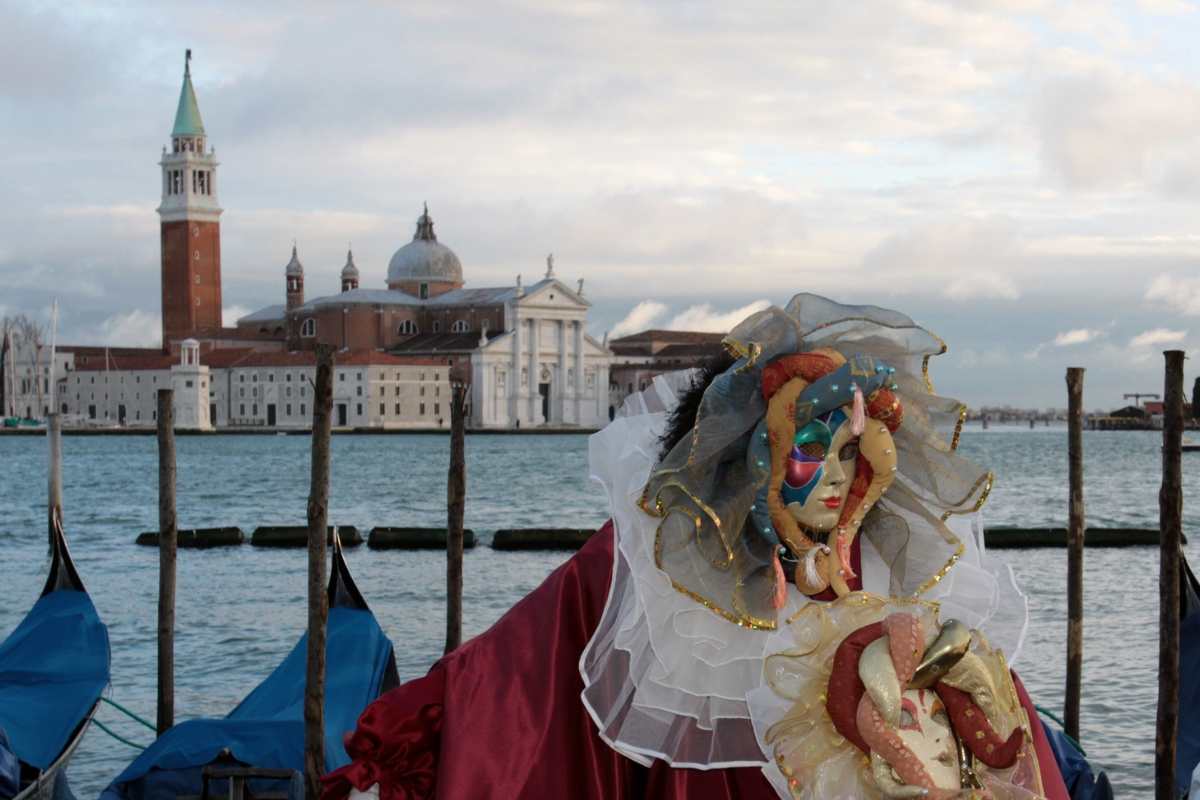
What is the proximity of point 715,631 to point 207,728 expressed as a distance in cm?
246

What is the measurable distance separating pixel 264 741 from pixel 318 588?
0.73m

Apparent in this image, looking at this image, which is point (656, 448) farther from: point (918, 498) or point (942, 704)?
point (942, 704)

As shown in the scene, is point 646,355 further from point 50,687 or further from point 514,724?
point 514,724

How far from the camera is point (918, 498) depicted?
170 cm

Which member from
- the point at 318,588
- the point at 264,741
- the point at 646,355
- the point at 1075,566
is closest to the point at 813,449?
the point at 264,741

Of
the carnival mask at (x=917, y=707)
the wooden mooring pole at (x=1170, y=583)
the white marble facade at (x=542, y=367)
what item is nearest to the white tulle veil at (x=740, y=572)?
the carnival mask at (x=917, y=707)

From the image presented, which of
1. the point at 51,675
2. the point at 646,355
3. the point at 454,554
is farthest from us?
the point at 646,355

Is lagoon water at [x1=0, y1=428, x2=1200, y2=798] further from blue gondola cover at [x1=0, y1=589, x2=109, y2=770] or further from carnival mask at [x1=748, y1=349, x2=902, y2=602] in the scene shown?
blue gondola cover at [x1=0, y1=589, x2=109, y2=770]

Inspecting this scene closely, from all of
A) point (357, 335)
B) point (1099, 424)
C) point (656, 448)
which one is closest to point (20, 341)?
point (357, 335)

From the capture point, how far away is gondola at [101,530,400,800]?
3.71 m

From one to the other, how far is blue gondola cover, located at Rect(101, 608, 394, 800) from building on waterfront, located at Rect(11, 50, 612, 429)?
45.2 m

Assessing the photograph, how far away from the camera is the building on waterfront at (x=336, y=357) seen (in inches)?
1994

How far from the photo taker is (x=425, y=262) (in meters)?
55.2

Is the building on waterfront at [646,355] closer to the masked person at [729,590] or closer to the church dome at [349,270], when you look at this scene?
the church dome at [349,270]
